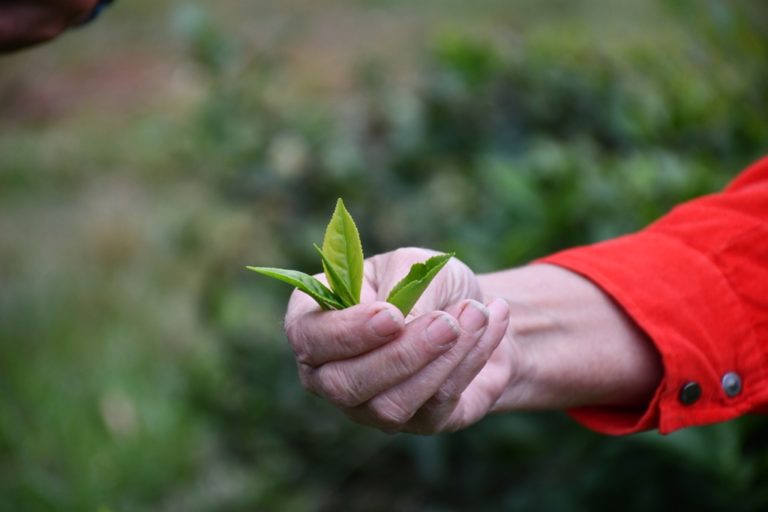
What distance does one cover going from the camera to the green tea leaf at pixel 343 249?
2.97 ft

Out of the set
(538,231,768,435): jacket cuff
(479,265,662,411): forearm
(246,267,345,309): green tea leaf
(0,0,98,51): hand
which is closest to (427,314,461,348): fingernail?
(246,267,345,309): green tea leaf

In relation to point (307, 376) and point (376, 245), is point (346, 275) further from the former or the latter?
point (376, 245)

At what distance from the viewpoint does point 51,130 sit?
5.12 metres

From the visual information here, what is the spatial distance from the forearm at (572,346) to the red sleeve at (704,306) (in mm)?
32

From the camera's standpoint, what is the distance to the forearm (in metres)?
1.17

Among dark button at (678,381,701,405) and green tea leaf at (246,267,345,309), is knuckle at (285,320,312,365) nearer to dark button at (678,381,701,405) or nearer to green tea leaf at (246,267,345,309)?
green tea leaf at (246,267,345,309)

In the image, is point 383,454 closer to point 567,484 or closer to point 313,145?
point 567,484

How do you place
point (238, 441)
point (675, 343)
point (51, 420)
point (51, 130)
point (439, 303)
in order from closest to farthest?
point (439, 303)
point (675, 343)
point (238, 441)
point (51, 420)
point (51, 130)

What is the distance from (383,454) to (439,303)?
123cm

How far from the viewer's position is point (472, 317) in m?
0.93

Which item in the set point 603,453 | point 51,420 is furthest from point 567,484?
point 51,420

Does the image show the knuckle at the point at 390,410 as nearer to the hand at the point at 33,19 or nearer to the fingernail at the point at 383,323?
the fingernail at the point at 383,323

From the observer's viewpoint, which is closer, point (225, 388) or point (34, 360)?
point (225, 388)

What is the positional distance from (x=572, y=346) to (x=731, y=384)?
0.66ft
